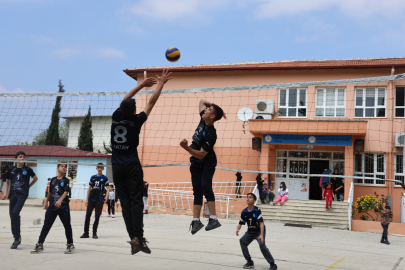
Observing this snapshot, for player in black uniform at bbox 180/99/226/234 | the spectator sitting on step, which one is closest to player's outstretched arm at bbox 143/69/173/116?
player in black uniform at bbox 180/99/226/234

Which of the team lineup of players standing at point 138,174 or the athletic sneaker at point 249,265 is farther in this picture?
the athletic sneaker at point 249,265

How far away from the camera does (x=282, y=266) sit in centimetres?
724

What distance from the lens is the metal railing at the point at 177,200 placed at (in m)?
17.7

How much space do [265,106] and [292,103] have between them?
5.34 ft

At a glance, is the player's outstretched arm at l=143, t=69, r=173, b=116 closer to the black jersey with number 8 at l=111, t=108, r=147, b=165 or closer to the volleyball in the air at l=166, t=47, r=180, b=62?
the black jersey with number 8 at l=111, t=108, r=147, b=165

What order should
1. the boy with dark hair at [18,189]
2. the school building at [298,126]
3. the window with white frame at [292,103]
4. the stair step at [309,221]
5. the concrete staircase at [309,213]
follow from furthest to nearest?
the window with white frame at [292,103] < the school building at [298,126] < the concrete staircase at [309,213] < the stair step at [309,221] < the boy with dark hair at [18,189]

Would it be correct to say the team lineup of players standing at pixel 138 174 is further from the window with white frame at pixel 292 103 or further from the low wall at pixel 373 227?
the window with white frame at pixel 292 103

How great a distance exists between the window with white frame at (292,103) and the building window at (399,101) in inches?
170

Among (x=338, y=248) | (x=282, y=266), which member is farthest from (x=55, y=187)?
(x=338, y=248)

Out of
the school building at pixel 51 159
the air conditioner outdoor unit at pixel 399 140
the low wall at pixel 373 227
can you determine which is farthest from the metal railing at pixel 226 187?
the air conditioner outdoor unit at pixel 399 140

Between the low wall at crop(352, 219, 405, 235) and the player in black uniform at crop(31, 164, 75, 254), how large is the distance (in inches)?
480

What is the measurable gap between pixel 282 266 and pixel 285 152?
45.6 ft

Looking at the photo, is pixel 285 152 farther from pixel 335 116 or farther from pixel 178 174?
pixel 178 174

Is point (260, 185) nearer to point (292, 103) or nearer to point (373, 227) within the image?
point (292, 103)
